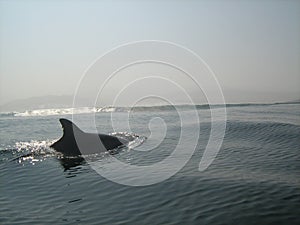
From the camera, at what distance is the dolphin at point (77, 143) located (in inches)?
699

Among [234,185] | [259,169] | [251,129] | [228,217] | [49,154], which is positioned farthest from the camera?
[251,129]

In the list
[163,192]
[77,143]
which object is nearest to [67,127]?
[77,143]

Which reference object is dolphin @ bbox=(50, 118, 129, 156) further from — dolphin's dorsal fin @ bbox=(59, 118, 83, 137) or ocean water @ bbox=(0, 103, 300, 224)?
ocean water @ bbox=(0, 103, 300, 224)

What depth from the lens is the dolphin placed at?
1775cm

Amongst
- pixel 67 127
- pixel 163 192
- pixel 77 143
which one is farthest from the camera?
pixel 67 127

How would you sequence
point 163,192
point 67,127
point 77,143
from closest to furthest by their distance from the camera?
point 163,192 → point 77,143 → point 67,127

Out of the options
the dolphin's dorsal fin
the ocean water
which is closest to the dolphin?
the dolphin's dorsal fin

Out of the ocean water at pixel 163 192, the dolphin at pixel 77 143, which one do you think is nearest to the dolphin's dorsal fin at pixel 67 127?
the dolphin at pixel 77 143

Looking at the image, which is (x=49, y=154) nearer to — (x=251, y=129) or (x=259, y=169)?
(x=259, y=169)

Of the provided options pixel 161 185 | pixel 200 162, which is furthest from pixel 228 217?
→ pixel 200 162

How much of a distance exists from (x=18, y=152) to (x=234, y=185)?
14.3 m

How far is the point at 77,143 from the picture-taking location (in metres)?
18.3

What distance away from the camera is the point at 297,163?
42.9 ft

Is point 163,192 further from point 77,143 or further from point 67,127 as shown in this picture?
point 67,127
